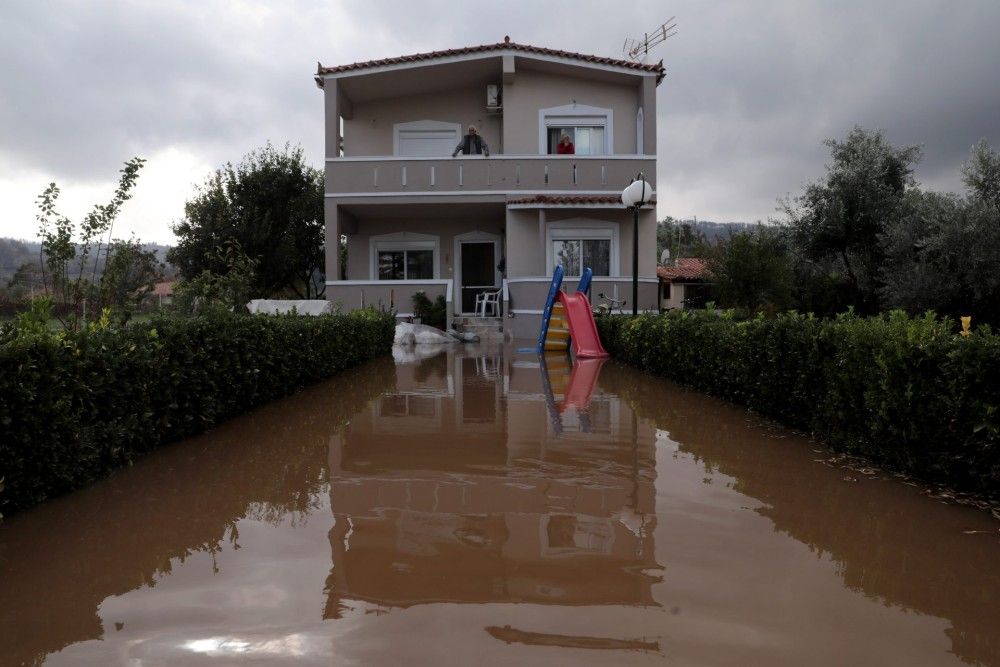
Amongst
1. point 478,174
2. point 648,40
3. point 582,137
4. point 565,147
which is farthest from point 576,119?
point 648,40

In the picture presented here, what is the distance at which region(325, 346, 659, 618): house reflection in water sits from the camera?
293 centimetres

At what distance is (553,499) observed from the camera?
411 centimetres

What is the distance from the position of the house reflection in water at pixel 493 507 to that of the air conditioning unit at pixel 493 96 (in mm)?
14869

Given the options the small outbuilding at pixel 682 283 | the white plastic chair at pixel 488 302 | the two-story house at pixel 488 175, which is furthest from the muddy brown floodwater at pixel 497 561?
the small outbuilding at pixel 682 283

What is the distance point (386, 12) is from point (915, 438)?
40.4 ft

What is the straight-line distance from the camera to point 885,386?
4.69 meters

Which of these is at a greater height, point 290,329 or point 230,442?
point 290,329

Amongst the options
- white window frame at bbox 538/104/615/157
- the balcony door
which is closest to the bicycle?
the balcony door

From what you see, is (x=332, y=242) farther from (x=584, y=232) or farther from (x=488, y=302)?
(x=584, y=232)

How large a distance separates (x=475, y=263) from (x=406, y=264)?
212 cm

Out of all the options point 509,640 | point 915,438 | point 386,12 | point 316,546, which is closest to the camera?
point 509,640

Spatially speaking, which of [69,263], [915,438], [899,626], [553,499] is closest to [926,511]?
[915,438]

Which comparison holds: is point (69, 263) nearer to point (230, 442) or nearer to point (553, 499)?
point (230, 442)

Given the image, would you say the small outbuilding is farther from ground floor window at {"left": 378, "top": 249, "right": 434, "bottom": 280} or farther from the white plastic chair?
ground floor window at {"left": 378, "top": 249, "right": 434, "bottom": 280}
